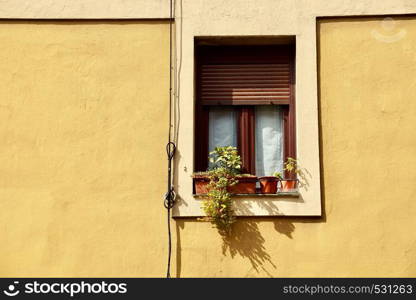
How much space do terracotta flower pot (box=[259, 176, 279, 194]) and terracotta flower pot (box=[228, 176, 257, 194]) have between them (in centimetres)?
9

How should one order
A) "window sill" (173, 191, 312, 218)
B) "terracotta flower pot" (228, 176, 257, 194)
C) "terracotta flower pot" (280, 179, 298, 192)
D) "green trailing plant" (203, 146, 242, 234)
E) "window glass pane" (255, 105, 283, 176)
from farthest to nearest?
"window glass pane" (255, 105, 283, 176), "terracotta flower pot" (280, 179, 298, 192), "terracotta flower pot" (228, 176, 257, 194), "window sill" (173, 191, 312, 218), "green trailing plant" (203, 146, 242, 234)

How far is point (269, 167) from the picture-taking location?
288 inches

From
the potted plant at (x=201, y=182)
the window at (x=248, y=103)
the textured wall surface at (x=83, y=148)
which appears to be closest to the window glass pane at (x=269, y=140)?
the window at (x=248, y=103)

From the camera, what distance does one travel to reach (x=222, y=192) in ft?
22.1

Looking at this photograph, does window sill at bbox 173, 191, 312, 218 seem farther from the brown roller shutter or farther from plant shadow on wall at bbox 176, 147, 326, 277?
the brown roller shutter

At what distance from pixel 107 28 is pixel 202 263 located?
2634mm

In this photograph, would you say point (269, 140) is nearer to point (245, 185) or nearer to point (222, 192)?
point (245, 185)

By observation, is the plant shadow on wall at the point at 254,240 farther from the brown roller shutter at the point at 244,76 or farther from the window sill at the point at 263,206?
the brown roller shutter at the point at 244,76

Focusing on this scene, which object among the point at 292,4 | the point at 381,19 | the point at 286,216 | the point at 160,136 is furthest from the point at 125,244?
the point at 381,19

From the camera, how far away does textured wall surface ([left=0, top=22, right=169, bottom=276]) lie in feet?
22.3

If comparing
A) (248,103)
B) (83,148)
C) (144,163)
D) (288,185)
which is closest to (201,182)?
(144,163)

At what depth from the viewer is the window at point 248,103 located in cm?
735

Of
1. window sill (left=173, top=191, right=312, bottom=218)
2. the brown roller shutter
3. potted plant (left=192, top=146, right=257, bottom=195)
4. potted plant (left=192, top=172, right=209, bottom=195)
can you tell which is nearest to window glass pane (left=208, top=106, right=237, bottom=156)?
the brown roller shutter

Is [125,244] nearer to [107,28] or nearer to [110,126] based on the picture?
[110,126]
